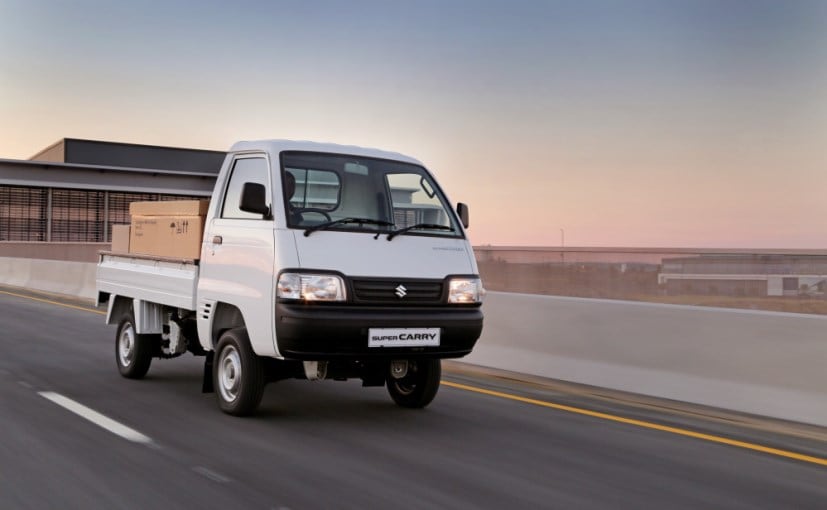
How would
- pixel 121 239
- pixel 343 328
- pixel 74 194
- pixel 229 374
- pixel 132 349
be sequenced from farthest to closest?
pixel 74 194 < pixel 121 239 < pixel 132 349 < pixel 229 374 < pixel 343 328

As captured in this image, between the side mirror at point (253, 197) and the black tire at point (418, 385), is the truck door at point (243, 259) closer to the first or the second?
the side mirror at point (253, 197)

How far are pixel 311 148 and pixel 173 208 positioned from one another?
172cm

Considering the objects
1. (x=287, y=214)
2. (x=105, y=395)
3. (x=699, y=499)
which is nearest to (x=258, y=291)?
(x=287, y=214)

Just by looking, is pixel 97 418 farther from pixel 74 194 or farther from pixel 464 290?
pixel 74 194

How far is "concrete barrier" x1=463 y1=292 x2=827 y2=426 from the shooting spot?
788cm

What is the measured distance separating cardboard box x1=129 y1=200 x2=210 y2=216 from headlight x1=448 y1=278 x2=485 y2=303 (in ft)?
7.79

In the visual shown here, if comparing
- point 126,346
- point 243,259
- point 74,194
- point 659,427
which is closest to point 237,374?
point 243,259

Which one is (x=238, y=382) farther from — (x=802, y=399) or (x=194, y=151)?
(x=194, y=151)

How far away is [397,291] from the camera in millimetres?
7246

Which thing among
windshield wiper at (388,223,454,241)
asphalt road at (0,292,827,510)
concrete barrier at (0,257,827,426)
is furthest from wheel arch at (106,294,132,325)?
concrete barrier at (0,257,827,426)

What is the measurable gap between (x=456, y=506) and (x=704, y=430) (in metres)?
3.13

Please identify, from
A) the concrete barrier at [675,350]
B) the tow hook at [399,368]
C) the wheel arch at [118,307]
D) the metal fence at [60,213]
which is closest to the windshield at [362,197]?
the tow hook at [399,368]

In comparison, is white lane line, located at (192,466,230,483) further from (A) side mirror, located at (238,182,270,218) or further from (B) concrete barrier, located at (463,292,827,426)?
(B) concrete barrier, located at (463,292,827,426)

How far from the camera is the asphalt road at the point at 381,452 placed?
5.35m
